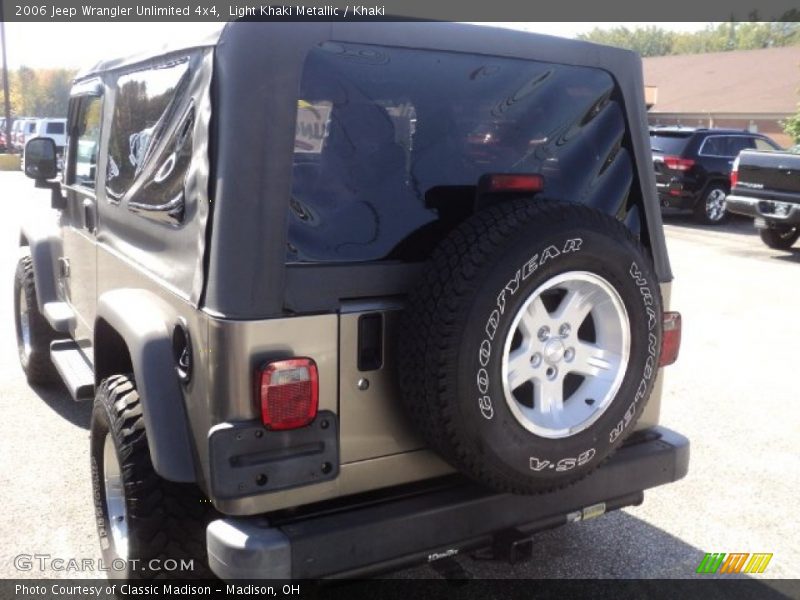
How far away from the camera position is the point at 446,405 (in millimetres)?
2367

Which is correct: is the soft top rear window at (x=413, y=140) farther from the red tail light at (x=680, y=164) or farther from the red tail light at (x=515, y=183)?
the red tail light at (x=680, y=164)

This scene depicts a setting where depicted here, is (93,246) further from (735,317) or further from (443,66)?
(735,317)

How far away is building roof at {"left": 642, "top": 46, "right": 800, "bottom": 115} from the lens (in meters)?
36.0

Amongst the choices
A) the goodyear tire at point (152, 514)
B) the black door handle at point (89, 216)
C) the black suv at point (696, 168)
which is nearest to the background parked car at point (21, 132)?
the black suv at point (696, 168)

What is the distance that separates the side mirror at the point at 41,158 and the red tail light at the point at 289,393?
8.98 feet

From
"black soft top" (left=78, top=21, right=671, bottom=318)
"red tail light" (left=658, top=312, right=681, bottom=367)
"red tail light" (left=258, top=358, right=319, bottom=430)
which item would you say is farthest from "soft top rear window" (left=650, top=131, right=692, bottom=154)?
"red tail light" (left=258, top=358, right=319, bottom=430)

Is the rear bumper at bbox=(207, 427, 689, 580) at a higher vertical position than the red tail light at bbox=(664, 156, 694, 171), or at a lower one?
lower

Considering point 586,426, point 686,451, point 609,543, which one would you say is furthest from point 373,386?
point 609,543

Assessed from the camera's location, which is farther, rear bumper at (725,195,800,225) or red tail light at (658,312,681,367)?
rear bumper at (725,195,800,225)

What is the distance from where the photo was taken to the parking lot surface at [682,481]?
346 centimetres

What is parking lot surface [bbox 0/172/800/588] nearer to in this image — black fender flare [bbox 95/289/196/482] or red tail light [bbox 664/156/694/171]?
black fender flare [bbox 95/289/196/482]

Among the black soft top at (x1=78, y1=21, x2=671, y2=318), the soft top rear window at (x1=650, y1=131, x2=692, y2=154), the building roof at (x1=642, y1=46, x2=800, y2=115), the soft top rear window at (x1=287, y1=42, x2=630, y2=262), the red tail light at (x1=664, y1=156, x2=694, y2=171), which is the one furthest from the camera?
the building roof at (x1=642, y1=46, x2=800, y2=115)

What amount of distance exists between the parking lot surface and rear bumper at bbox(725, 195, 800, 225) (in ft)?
12.5

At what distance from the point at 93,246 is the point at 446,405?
2164mm
